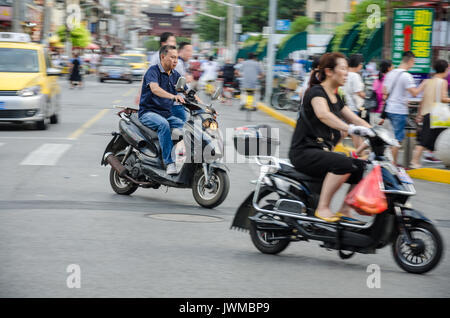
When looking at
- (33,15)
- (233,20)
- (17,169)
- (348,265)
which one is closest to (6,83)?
(17,169)

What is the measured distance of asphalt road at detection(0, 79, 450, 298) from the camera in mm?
5406

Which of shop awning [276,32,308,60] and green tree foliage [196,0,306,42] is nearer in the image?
shop awning [276,32,308,60]

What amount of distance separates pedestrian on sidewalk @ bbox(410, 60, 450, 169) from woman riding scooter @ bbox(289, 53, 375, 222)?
6587mm

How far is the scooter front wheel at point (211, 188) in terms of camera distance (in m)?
8.79

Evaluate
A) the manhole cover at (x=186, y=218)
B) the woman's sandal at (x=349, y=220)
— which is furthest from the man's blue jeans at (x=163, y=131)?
the woman's sandal at (x=349, y=220)

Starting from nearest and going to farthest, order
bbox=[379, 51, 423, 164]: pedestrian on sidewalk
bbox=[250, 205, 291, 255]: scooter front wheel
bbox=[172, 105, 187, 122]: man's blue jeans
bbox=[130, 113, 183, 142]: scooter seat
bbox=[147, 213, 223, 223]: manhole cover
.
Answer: bbox=[250, 205, 291, 255]: scooter front wheel → bbox=[147, 213, 223, 223]: manhole cover → bbox=[130, 113, 183, 142]: scooter seat → bbox=[172, 105, 187, 122]: man's blue jeans → bbox=[379, 51, 423, 164]: pedestrian on sidewalk

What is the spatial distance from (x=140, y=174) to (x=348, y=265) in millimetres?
3866

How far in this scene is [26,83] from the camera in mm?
16562

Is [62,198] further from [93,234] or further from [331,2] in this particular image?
[331,2]

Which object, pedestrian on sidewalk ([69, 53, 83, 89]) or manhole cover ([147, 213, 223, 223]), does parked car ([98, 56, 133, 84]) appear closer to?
pedestrian on sidewalk ([69, 53, 83, 89])

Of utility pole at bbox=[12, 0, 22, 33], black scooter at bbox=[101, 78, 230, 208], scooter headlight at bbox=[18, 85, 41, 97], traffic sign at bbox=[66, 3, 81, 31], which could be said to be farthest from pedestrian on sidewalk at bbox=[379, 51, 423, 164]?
traffic sign at bbox=[66, 3, 81, 31]

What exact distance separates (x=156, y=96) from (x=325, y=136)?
348 centimetres

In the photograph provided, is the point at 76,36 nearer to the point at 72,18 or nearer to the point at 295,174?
the point at 72,18

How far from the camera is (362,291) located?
5.45 meters
